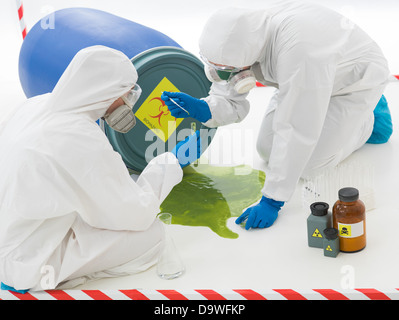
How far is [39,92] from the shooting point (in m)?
3.27

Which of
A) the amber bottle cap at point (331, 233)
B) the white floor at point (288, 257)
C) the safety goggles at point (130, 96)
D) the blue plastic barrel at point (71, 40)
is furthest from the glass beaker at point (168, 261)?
the blue plastic barrel at point (71, 40)

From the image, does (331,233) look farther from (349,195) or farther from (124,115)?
(124,115)

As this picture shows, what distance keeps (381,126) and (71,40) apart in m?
1.71

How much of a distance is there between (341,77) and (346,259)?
873 mm

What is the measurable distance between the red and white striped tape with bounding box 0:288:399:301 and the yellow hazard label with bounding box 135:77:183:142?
43.3 inches

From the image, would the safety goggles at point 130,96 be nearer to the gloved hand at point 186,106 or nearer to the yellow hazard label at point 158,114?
the gloved hand at point 186,106

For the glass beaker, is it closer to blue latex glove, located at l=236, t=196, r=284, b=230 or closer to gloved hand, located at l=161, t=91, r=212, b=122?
blue latex glove, located at l=236, t=196, r=284, b=230

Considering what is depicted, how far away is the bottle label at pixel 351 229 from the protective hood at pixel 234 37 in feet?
2.60

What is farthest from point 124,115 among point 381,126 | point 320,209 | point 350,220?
point 381,126

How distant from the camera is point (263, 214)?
258cm

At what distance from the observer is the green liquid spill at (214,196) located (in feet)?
8.95

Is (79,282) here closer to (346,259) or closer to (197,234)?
(197,234)

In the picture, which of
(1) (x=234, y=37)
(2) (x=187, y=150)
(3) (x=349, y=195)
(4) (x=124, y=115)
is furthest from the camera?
(2) (x=187, y=150)

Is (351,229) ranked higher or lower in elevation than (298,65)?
lower
